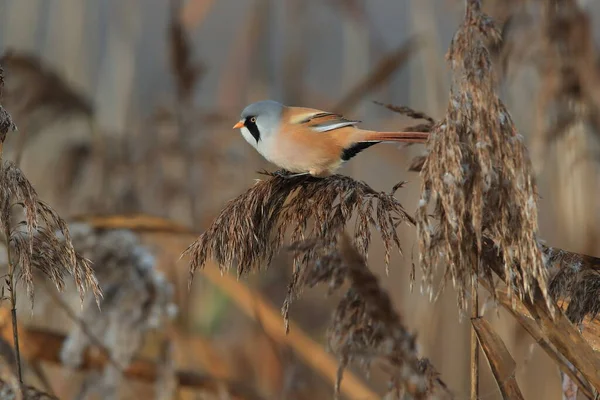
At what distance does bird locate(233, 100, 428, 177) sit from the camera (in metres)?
1.50

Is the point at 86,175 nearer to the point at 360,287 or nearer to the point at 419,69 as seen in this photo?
the point at 419,69

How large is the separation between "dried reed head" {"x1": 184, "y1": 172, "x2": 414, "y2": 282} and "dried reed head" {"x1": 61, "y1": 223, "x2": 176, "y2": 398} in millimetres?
633

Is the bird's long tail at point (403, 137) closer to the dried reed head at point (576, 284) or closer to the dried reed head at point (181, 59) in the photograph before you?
the dried reed head at point (576, 284)

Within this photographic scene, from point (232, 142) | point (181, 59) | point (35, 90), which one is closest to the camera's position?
point (181, 59)

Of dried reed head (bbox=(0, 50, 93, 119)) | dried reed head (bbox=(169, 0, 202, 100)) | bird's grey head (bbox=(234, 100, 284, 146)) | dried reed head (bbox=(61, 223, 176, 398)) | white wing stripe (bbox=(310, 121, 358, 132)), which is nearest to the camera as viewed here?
white wing stripe (bbox=(310, 121, 358, 132))

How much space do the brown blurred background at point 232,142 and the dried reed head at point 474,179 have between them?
4.49 feet

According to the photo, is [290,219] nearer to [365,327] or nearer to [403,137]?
[403,137]

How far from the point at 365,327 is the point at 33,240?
0.48m

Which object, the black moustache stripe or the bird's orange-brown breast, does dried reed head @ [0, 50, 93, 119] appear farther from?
the bird's orange-brown breast

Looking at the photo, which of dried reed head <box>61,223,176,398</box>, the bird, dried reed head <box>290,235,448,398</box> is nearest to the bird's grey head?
the bird

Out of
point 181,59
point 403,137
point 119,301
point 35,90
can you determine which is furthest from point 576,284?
point 35,90

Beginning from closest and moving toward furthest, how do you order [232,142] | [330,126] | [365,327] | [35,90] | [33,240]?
[365,327], [33,240], [330,126], [35,90], [232,142]

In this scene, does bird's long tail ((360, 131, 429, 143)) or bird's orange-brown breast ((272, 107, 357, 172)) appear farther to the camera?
bird's orange-brown breast ((272, 107, 357, 172))

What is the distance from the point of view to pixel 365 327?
2.68 ft
